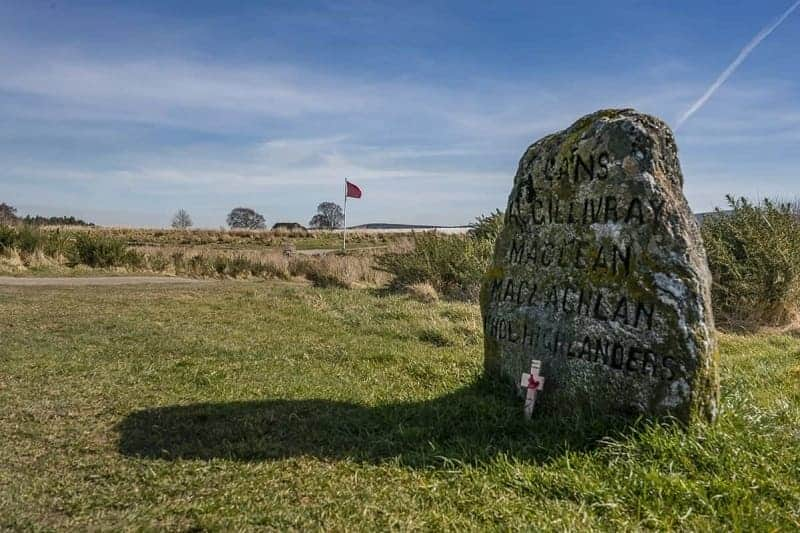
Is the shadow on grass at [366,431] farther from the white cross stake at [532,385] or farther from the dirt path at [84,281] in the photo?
the dirt path at [84,281]

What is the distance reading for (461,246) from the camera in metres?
13.3

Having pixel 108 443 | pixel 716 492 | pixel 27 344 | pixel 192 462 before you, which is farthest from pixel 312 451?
pixel 27 344

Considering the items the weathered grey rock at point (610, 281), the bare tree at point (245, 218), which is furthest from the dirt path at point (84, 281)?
the bare tree at point (245, 218)

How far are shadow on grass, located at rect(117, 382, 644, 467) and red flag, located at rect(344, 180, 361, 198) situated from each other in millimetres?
16516

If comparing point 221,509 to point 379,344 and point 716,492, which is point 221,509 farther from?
point 379,344

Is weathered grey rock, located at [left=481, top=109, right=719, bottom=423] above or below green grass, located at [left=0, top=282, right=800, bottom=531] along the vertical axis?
above

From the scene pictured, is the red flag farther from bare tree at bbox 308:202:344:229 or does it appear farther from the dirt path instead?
bare tree at bbox 308:202:344:229

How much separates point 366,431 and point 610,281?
197 cm

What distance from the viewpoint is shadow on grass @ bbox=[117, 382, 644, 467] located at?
3672 mm

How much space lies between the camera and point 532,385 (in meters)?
4.08

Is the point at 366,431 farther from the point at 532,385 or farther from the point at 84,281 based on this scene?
the point at 84,281

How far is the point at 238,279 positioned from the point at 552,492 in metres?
15.2

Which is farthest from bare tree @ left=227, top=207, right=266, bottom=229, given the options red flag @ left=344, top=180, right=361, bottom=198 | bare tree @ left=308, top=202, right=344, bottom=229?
red flag @ left=344, top=180, right=361, bottom=198

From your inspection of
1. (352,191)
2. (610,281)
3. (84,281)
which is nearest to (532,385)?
(610,281)
